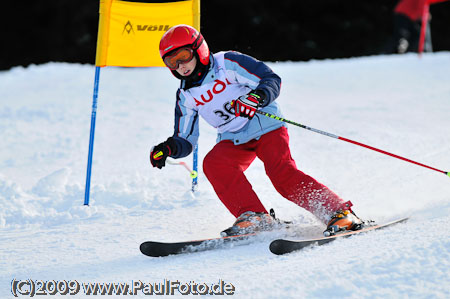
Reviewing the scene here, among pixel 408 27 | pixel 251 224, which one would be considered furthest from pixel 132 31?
pixel 408 27

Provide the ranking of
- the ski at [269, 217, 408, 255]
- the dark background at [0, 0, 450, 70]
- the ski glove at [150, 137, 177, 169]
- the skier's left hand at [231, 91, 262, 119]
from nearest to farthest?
the ski at [269, 217, 408, 255]
the skier's left hand at [231, 91, 262, 119]
the ski glove at [150, 137, 177, 169]
the dark background at [0, 0, 450, 70]

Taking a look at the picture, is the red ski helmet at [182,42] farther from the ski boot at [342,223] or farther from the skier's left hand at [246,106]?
the ski boot at [342,223]

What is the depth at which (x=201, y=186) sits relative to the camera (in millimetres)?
4391

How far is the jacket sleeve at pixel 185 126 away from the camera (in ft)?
11.0

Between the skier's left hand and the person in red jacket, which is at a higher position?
the person in red jacket

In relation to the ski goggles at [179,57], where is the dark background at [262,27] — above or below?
above

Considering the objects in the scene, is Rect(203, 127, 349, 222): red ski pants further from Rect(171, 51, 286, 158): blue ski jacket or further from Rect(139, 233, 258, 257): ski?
Rect(139, 233, 258, 257): ski

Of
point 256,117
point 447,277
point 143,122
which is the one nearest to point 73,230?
point 256,117

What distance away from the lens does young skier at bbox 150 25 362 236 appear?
2957 mm

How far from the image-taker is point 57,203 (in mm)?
4074

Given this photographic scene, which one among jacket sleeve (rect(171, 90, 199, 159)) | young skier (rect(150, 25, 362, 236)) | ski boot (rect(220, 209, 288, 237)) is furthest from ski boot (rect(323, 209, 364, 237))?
jacket sleeve (rect(171, 90, 199, 159))

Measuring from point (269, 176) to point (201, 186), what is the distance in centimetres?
131

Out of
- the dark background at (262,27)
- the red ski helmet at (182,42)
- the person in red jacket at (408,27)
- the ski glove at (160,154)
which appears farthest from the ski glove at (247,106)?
the dark background at (262,27)

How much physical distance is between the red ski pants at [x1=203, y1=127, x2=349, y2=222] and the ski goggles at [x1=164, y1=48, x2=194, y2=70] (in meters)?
0.55
